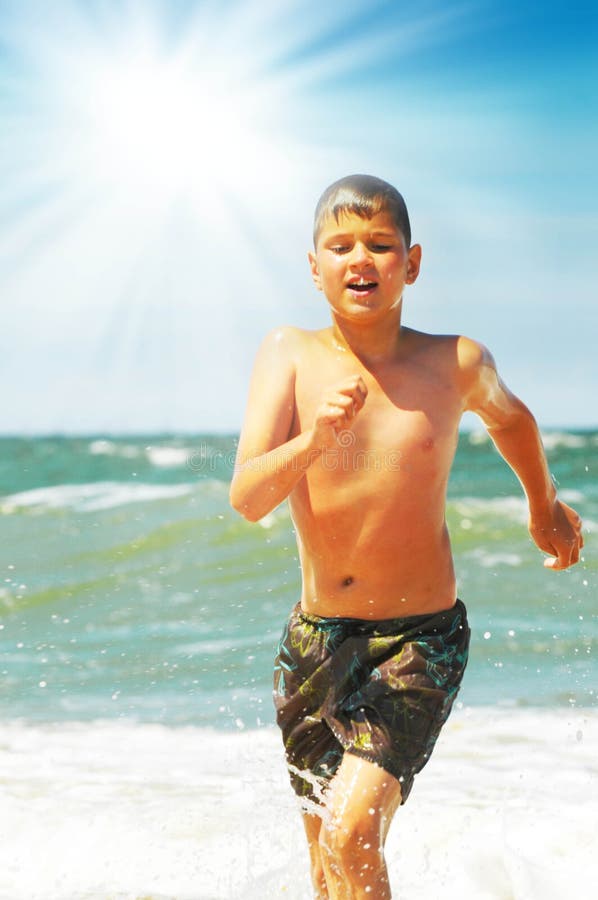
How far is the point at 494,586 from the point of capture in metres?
7.50

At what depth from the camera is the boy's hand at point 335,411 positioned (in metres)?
2.17

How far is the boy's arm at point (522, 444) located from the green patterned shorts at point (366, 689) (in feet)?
1.26

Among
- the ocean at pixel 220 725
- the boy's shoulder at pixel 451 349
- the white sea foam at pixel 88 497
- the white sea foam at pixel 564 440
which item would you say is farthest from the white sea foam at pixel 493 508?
the white sea foam at pixel 564 440

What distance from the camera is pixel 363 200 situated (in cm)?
246

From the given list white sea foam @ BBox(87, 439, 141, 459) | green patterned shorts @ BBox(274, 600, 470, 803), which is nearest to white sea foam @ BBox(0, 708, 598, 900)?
green patterned shorts @ BBox(274, 600, 470, 803)

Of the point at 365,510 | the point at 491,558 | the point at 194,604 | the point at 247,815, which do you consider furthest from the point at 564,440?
the point at 365,510

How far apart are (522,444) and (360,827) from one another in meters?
1.03

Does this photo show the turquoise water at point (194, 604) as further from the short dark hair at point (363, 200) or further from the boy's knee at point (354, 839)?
the short dark hair at point (363, 200)

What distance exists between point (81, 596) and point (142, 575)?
714mm

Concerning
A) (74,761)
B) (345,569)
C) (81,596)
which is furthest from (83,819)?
(81,596)

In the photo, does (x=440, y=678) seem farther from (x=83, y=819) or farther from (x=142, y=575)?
(x=142, y=575)

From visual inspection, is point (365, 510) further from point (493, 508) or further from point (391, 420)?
point (493, 508)

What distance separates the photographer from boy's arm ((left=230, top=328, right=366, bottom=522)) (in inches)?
86.2

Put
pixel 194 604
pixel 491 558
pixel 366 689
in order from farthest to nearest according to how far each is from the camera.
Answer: pixel 491 558, pixel 194 604, pixel 366 689
